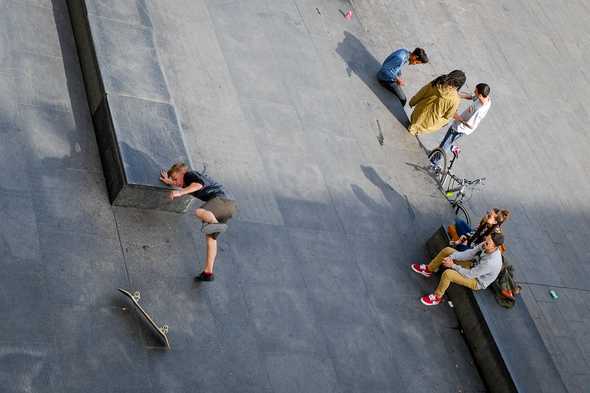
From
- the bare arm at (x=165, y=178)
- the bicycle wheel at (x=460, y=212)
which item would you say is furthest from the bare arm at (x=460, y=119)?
the bare arm at (x=165, y=178)

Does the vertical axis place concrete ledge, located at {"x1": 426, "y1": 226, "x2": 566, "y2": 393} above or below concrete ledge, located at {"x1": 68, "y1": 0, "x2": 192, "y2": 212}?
below

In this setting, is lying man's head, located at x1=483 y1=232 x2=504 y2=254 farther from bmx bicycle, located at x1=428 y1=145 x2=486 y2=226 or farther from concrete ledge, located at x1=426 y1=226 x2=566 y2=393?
bmx bicycle, located at x1=428 y1=145 x2=486 y2=226

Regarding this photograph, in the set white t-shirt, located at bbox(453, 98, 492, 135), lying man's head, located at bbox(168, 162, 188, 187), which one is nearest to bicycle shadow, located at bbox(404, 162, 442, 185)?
white t-shirt, located at bbox(453, 98, 492, 135)

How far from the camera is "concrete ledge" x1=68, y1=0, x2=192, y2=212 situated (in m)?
10.3

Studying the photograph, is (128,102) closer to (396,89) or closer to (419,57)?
(396,89)

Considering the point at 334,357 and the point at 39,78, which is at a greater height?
the point at 39,78

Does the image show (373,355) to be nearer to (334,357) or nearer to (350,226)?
(334,357)

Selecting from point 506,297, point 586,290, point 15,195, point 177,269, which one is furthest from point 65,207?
point 586,290

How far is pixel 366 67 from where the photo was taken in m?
15.8

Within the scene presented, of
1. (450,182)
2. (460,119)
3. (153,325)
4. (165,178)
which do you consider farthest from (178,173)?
(460,119)

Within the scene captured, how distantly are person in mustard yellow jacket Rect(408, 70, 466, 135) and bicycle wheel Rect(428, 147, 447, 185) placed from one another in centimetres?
55

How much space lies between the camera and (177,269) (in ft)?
33.4

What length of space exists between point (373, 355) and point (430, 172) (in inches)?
178

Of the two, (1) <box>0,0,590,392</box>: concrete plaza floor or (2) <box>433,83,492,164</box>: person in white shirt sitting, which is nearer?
(1) <box>0,0,590,392</box>: concrete plaza floor
